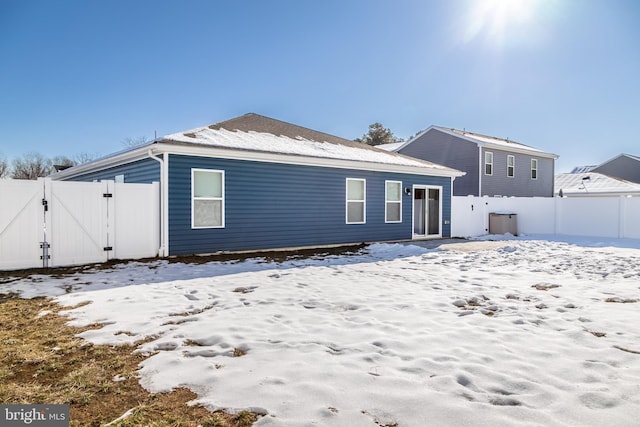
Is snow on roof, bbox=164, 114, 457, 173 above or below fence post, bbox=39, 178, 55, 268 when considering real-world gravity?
above

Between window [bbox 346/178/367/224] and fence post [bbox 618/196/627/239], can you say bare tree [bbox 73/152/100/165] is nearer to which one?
window [bbox 346/178/367/224]

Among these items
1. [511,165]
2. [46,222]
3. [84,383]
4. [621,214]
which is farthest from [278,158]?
[511,165]

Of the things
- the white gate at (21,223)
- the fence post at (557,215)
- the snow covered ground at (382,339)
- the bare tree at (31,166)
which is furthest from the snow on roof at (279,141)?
the bare tree at (31,166)

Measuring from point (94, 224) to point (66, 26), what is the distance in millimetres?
10354

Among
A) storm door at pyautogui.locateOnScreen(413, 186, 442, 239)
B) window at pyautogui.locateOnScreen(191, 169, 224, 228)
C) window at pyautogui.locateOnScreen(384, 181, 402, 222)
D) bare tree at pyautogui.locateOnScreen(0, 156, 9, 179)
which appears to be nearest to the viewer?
window at pyautogui.locateOnScreen(191, 169, 224, 228)

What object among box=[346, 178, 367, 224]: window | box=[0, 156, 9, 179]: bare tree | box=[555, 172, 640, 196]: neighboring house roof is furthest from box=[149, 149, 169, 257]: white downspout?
box=[0, 156, 9, 179]: bare tree

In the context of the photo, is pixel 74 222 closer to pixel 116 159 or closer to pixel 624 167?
pixel 116 159

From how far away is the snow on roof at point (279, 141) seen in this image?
9656 millimetres

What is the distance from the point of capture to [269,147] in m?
10.5

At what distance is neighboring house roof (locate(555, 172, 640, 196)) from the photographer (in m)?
23.6

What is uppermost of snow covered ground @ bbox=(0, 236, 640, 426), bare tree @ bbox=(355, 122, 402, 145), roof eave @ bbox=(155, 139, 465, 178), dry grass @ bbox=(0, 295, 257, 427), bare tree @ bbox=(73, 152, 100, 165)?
bare tree @ bbox=(355, 122, 402, 145)

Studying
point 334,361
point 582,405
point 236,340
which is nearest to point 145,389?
point 236,340

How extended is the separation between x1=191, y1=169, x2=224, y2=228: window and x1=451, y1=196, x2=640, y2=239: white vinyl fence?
32.1 ft

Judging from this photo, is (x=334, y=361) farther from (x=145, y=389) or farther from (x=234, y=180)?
(x=234, y=180)
